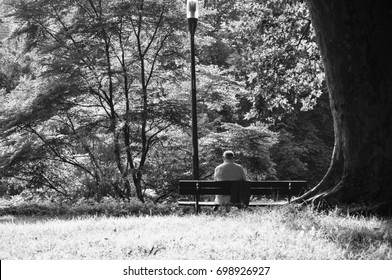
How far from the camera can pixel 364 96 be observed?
8.07 m

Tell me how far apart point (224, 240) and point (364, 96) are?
3035 millimetres

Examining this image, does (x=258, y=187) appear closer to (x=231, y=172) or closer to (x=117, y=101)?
(x=231, y=172)

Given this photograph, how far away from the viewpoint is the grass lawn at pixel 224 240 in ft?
19.0

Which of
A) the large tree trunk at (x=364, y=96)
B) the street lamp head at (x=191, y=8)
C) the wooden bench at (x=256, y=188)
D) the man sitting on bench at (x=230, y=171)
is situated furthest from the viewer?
the street lamp head at (x=191, y=8)

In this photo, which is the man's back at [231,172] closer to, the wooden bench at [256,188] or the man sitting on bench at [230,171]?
the man sitting on bench at [230,171]

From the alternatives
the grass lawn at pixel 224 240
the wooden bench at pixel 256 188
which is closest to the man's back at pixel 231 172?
the wooden bench at pixel 256 188

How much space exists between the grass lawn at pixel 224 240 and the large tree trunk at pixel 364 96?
69cm

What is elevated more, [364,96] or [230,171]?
[364,96]

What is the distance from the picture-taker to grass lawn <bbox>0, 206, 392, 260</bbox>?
5793 millimetres

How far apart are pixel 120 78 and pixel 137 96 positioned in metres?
0.73

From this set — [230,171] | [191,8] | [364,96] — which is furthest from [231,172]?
[191,8]

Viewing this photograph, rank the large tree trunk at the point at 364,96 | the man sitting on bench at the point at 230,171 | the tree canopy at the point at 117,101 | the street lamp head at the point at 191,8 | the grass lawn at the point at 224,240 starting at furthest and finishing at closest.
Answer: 1. the tree canopy at the point at 117,101
2. the street lamp head at the point at 191,8
3. the man sitting on bench at the point at 230,171
4. the large tree trunk at the point at 364,96
5. the grass lawn at the point at 224,240

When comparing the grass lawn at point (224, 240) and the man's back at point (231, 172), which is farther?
the man's back at point (231, 172)

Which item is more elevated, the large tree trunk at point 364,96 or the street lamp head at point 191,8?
the street lamp head at point 191,8
